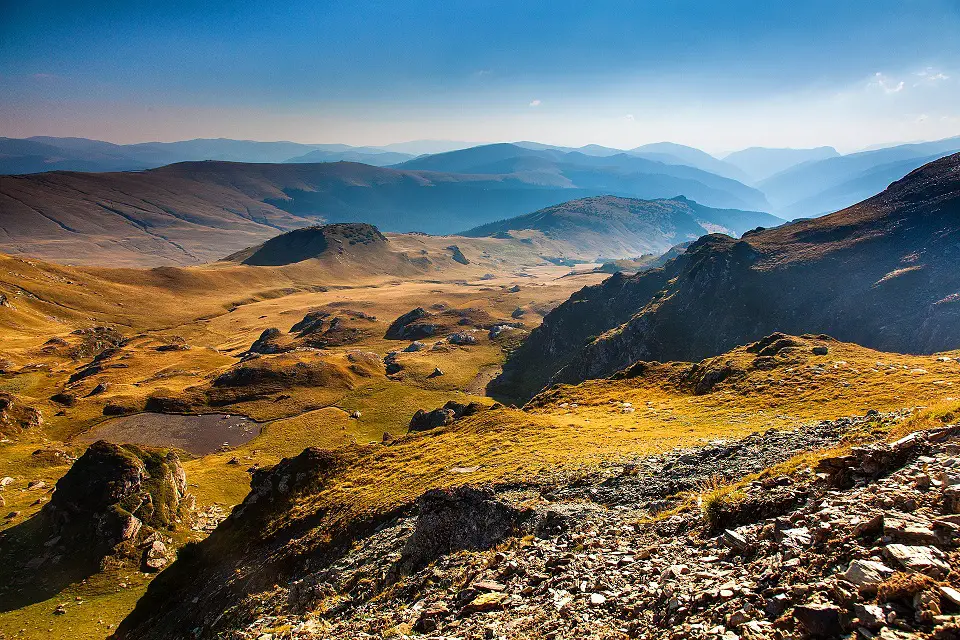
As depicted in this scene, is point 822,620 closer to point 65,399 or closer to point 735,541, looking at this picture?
point 735,541

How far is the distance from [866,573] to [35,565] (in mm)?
76654

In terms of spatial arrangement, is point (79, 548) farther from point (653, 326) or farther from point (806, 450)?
point (653, 326)

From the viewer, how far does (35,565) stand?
52.8 m

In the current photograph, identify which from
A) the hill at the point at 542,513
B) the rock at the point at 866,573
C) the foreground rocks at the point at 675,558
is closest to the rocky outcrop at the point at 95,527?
Result: the hill at the point at 542,513

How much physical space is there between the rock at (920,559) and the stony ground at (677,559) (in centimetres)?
3

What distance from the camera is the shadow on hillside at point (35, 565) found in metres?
48.6

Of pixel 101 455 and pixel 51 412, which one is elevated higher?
pixel 101 455

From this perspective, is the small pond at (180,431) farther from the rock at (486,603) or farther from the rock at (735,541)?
the rock at (735,541)

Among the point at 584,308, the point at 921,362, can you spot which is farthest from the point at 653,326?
Result: the point at 921,362

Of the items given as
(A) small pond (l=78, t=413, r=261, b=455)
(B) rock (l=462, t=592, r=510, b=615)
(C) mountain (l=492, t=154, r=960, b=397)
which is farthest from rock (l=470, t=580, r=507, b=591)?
(C) mountain (l=492, t=154, r=960, b=397)

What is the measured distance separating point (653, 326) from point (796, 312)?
34.7 meters

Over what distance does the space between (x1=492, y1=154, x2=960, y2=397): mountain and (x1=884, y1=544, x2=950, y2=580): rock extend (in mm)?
107625

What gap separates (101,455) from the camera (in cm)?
6175

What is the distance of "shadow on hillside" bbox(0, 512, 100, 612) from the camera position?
1912 inches
